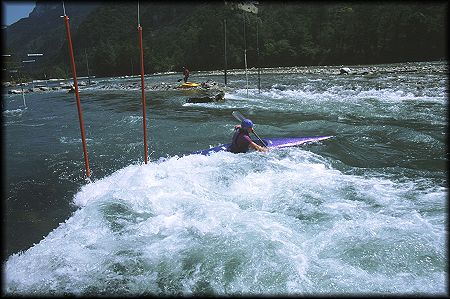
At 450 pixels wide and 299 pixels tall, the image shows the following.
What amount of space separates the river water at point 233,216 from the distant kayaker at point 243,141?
176 mm

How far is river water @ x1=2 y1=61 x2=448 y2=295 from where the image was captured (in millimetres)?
3500

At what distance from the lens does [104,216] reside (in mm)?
4996

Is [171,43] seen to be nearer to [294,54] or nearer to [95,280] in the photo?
[294,54]

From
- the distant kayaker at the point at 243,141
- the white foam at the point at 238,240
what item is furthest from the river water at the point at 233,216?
the distant kayaker at the point at 243,141

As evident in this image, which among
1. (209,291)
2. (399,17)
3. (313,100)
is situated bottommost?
(209,291)

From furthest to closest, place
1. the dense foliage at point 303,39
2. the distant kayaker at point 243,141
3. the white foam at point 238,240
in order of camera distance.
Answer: the dense foliage at point 303,39, the distant kayaker at point 243,141, the white foam at point 238,240

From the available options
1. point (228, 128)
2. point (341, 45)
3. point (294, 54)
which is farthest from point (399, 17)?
point (228, 128)

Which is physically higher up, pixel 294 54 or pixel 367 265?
pixel 294 54

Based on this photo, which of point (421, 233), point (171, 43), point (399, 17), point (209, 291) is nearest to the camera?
point (209, 291)

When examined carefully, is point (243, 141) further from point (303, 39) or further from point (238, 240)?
point (303, 39)

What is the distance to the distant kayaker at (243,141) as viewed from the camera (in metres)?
7.43

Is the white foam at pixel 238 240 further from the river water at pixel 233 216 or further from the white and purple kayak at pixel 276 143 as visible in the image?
the white and purple kayak at pixel 276 143

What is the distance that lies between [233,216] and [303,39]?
5878cm

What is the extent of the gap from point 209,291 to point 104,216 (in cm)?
232
